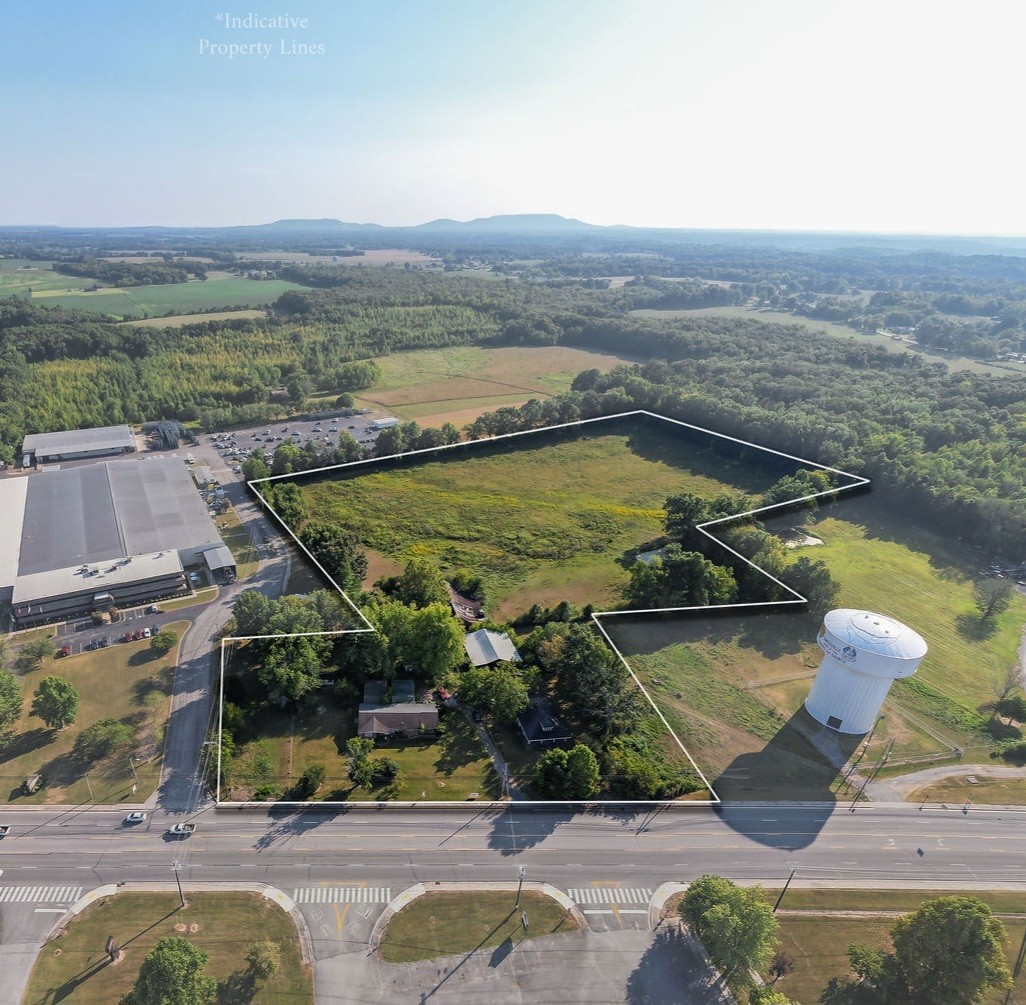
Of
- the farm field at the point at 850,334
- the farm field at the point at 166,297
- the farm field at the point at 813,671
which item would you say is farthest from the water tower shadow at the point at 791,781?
the farm field at the point at 166,297

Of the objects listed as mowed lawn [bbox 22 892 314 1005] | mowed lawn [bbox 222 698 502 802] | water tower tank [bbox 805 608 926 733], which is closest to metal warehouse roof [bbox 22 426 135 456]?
mowed lawn [bbox 222 698 502 802]

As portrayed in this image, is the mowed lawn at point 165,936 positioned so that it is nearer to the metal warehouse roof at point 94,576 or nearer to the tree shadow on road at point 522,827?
the tree shadow on road at point 522,827

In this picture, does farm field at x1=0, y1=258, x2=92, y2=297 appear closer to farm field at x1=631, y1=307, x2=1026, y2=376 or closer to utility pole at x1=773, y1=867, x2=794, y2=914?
farm field at x1=631, y1=307, x2=1026, y2=376

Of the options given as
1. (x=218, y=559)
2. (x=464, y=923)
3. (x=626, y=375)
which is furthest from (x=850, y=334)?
A: (x=464, y=923)

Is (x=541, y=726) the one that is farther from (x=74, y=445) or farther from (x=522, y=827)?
(x=74, y=445)

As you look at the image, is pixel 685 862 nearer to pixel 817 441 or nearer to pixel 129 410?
pixel 817 441

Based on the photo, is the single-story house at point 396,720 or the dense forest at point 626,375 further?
the dense forest at point 626,375

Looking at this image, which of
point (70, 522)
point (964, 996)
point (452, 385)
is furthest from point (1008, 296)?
point (70, 522)

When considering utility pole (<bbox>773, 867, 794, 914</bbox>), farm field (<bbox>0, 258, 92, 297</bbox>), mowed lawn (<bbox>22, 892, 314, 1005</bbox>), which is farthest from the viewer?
farm field (<bbox>0, 258, 92, 297</bbox>)
